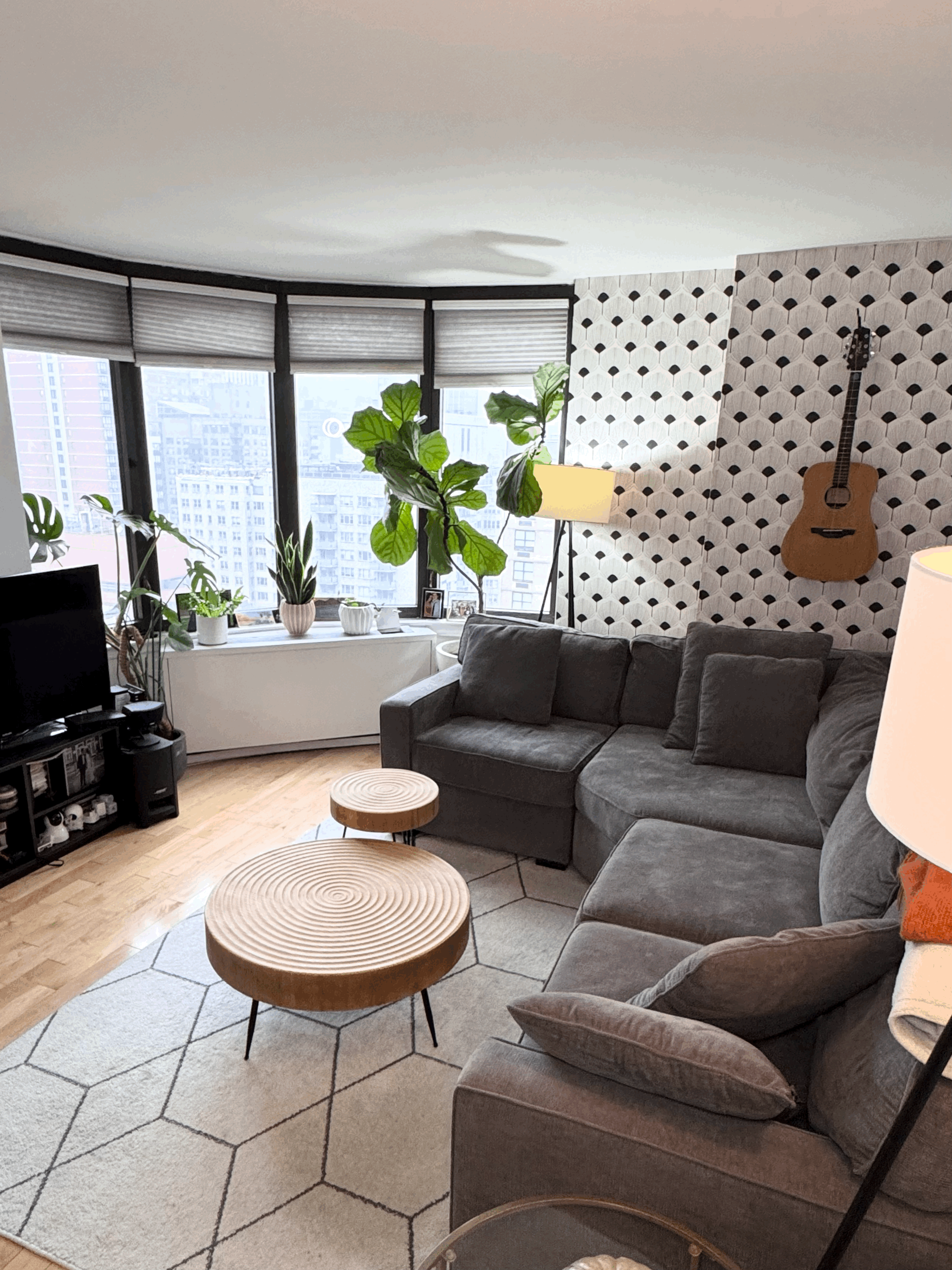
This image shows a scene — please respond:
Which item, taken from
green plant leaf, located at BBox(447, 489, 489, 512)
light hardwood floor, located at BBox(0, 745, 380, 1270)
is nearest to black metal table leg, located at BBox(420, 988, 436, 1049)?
light hardwood floor, located at BBox(0, 745, 380, 1270)

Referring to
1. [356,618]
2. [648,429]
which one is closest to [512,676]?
[356,618]

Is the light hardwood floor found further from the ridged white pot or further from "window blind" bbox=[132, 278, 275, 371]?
"window blind" bbox=[132, 278, 275, 371]

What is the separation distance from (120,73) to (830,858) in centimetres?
273

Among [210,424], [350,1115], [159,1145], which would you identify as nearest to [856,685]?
[350,1115]

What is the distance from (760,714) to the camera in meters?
3.18

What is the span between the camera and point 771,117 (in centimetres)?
207

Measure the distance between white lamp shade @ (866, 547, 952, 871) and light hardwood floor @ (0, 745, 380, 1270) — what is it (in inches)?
77.4

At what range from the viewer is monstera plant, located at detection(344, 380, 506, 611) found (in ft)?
13.4

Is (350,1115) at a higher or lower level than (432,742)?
lower

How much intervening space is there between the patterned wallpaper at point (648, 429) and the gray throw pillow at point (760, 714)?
1.04 meters

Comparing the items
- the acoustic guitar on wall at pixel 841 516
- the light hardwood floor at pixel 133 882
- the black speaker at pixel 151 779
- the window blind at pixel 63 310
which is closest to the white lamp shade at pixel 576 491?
the acoustic guitar on wall at pixel 841 516

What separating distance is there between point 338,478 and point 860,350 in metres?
2.84

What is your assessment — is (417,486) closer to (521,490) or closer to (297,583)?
(521,490)

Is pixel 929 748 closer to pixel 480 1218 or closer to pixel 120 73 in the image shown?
pixel 480 1218
